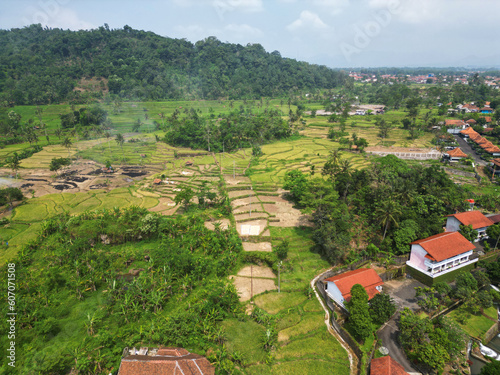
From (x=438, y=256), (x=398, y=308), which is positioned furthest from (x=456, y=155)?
(x=398, y=308)

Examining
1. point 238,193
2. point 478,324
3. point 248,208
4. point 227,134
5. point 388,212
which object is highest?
point 227,134

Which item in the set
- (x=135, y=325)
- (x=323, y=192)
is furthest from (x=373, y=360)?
(x=323, y=192)

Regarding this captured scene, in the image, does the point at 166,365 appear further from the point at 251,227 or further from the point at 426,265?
the point at 426,265

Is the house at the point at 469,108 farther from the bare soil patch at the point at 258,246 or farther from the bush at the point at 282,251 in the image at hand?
the bush at the point at 282,251

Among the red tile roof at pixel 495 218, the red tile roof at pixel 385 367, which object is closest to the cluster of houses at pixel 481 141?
the red tile roof at pixel 495 218

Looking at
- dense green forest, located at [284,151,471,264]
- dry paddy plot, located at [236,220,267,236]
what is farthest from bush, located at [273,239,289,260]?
dry paddy plot, located at [236,220,267,236]

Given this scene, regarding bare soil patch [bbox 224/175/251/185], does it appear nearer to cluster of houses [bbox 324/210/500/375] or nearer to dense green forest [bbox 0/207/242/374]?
dense green forest [bbox 0/207/242/374]

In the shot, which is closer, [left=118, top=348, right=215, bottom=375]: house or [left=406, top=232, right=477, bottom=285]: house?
[left=118, top=348, right=215, bottom=375]: house
